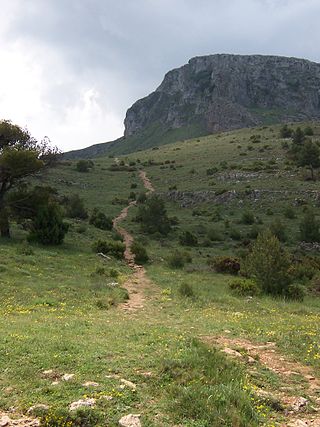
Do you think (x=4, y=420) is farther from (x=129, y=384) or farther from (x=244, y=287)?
(x=244, y=287)

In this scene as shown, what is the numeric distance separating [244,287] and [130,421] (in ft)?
55.1

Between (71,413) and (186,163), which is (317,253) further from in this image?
(186,163)

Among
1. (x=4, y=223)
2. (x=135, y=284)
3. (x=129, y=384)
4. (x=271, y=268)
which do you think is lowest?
(x=135, y=284)

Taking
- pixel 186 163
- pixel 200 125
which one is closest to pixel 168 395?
pixel 186 163

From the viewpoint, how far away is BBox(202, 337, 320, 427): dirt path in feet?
24.4

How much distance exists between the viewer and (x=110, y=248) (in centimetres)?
3206

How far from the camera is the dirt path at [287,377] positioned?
24.4ft

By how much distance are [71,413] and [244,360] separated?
4.87m

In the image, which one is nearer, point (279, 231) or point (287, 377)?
point (287, 377)

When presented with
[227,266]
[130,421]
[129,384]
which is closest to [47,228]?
[227,266]

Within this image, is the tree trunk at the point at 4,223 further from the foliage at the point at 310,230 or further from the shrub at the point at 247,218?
the foliage at the point at 310,230

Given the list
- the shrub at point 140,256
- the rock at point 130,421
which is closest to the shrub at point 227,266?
the shrub at point 140,256

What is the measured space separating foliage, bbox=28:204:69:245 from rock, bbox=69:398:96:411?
83.3ft

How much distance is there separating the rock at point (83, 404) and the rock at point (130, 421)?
656 mm
